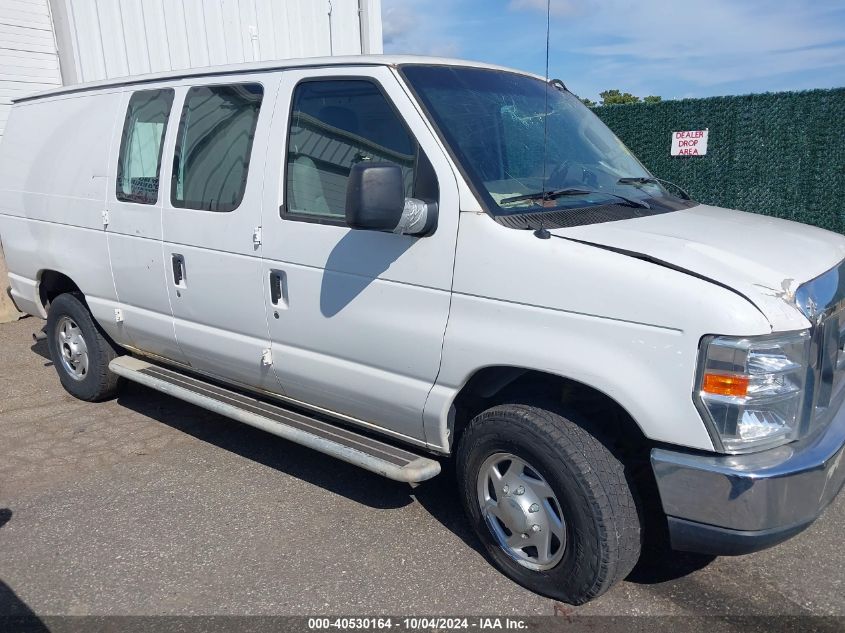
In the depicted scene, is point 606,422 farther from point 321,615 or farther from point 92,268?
point 92,268

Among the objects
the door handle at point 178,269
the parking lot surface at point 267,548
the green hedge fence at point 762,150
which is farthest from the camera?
the green hedge fence at point 762,150

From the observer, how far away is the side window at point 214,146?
393 cm

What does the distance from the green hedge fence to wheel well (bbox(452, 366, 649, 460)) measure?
325 inches

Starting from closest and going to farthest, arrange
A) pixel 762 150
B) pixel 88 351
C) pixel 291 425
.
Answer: pixel 291 425 < pixel 88 351 < pixel 762 150

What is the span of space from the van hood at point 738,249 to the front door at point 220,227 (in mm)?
1741

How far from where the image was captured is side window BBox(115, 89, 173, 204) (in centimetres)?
445

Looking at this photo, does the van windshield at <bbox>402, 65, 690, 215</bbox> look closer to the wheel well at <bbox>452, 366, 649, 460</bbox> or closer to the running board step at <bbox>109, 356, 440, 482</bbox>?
the wheel well at <bbox>452, 366, 649, 460</bbox>

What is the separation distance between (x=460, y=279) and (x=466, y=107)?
2.94ft

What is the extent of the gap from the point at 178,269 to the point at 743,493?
3195 millimetres

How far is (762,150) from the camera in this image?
1025 cm

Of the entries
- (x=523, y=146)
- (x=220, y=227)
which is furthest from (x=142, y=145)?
(x=523, y=146)

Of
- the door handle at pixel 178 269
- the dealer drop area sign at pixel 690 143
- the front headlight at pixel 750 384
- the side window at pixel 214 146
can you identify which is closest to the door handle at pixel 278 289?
the side window at pixel 214 146

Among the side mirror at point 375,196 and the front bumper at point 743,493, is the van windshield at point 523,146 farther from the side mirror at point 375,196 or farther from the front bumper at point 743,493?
the front bumper at point 743,493

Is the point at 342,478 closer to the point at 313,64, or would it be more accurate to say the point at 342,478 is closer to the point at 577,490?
the point at 577,490
